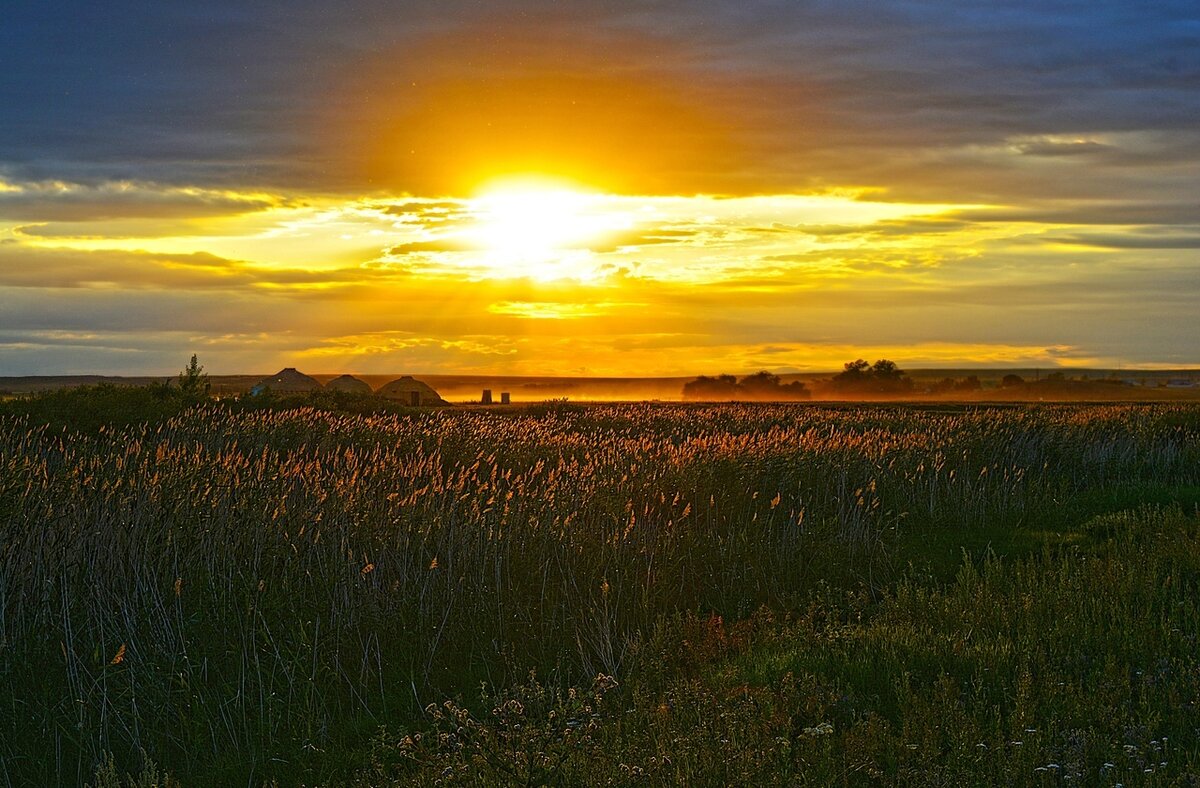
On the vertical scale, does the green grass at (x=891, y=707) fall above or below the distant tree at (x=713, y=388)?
below

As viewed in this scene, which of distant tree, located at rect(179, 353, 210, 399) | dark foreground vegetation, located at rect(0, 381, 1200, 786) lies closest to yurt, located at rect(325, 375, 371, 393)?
distant tree, located at rect(179, 353, 210, 399)

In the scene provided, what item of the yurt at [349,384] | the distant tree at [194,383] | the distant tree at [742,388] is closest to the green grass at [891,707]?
the distant tree at [194,383]

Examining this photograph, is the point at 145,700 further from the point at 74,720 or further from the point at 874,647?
the point at 874,647

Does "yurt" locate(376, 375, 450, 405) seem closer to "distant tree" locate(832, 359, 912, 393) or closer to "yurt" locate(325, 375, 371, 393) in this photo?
"yurt" locate(325, 375, 371, 393)

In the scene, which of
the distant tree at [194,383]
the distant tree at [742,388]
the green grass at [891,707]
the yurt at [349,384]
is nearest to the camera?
the green grass at [891,707]

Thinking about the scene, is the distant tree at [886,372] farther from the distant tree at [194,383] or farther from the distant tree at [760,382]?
the distant tree at [194,383]

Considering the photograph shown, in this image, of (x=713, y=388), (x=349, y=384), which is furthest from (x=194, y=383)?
(x=713, y=388)

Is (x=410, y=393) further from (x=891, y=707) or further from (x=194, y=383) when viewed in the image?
(x=891, y=707)

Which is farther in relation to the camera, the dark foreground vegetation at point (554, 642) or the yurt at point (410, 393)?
the yurt at point (410, 393)

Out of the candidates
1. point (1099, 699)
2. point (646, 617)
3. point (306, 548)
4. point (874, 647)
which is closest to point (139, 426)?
point (306, 548)

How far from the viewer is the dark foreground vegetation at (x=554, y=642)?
6195mm

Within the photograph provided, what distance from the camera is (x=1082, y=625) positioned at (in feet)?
27.7

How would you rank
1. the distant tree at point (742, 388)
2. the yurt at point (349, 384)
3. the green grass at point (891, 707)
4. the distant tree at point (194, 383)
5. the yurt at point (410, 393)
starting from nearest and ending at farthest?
the green grass at point (891, 707) → the distant tree at point (194, 383) → the yurt at point (349, 384) → the yurt at point (410, 393) → the distant tree at point (742, 388)

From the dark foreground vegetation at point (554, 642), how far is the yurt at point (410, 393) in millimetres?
41168
